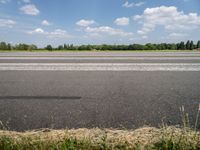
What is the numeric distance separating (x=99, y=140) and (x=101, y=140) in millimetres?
31

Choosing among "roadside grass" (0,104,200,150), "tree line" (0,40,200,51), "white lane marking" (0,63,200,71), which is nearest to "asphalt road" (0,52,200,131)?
"roadside grass" (0,104,200,150)

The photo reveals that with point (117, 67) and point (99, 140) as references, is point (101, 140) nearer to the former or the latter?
point (99, 140)

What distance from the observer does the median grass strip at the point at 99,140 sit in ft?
9.10

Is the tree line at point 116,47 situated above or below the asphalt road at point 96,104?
above

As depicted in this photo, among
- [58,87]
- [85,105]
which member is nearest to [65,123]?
[85,105]

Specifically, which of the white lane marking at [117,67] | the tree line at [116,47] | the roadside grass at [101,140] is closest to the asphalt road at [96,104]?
the roadside grass at [101,140]

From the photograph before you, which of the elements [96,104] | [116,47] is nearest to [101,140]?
[96,104]

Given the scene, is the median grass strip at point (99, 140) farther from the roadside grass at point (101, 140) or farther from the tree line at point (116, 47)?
the tree line at point (116, 47)

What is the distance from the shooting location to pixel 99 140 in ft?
9.74

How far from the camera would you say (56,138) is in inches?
120

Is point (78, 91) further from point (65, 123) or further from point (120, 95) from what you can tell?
point (65, 123)

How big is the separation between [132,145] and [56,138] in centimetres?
117

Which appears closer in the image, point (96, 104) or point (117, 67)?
point (96, 104)

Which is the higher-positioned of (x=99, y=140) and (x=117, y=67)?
(x=117, y=67)
